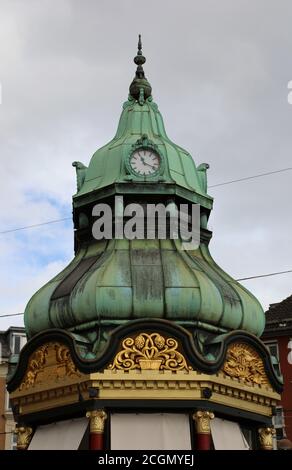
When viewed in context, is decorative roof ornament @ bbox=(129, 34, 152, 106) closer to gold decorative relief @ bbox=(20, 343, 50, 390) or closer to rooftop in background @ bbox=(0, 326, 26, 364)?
gold decorative relief @ bbox=(20, 343, 50, 390)

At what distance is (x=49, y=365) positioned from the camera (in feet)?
97.2

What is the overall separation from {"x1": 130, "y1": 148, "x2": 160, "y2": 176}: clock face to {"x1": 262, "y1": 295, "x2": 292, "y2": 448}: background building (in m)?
26.9

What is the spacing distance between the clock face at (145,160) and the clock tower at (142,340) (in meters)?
0.03

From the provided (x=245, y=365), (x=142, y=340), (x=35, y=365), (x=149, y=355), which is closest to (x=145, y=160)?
(x=142, y=340)

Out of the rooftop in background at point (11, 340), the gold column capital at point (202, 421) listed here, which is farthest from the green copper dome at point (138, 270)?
the rooftop in background at point (11, 340)

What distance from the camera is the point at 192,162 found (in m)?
33.8

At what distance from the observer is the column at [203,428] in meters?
27.8

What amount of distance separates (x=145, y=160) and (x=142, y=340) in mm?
6455

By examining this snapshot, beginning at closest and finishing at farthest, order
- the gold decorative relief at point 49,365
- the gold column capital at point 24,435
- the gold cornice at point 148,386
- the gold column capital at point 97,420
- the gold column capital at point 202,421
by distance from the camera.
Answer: the gold column capital at point 97,420
the gold column capital at point 202,421
the gold cornice at point 148,386
the gold decorative relief at point 49,365
the gold column capital at point 24,435

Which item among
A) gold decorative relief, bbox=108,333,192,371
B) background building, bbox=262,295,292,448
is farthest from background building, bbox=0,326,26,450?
gold decorative relief, bbox=108,333,192,371

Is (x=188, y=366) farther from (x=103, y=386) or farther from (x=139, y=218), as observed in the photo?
(x=139, y=218)

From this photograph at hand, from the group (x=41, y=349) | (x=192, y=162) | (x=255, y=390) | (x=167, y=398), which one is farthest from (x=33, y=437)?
(x=192, y=162)

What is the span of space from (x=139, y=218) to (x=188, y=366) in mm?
5600

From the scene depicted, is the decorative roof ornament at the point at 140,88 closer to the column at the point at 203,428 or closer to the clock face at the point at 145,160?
the clock face at the point at 145,160
